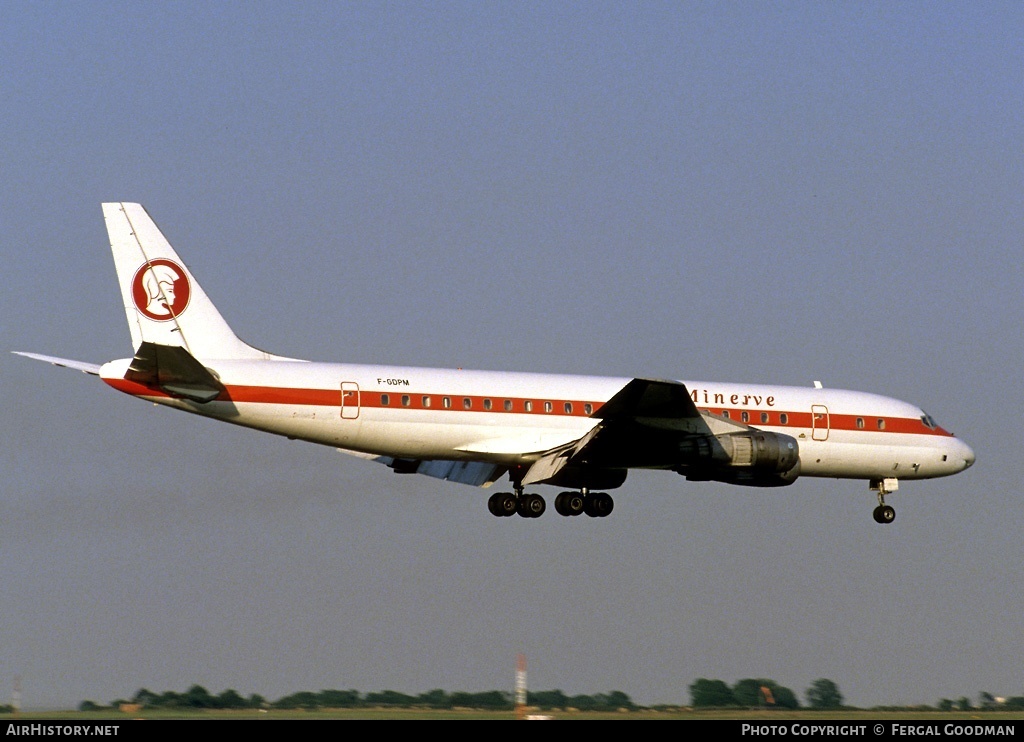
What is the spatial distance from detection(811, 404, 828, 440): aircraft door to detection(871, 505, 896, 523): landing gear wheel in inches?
124

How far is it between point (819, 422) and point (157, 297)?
55.9 feet

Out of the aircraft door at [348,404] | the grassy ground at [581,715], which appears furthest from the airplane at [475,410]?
the grassy ground at [581,715]

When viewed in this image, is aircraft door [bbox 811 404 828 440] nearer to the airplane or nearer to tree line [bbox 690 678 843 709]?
the airplane

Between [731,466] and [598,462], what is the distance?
3.18 metres

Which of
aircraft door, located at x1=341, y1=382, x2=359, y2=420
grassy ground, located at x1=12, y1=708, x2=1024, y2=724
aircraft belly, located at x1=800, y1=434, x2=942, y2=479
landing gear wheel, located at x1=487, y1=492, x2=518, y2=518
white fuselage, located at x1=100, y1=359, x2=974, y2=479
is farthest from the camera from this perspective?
aircraft belly, located at x1=800, y1=434, x2=942, y2=479

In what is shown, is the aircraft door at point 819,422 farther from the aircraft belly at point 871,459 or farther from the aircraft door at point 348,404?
the aircraft door at point 348,404

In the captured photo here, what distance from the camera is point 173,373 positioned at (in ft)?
108

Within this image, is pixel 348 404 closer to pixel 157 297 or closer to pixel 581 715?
pixel 157 297

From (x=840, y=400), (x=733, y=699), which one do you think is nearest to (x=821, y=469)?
(x=840, y=400)

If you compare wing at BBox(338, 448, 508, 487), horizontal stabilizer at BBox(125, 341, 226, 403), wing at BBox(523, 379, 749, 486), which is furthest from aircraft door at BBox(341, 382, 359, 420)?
wing at BBox(523, 379, 749, 486)

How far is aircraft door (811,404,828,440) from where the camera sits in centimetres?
3962

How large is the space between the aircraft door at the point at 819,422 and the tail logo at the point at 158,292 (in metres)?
16.2

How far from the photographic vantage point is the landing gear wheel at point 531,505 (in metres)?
38.2
